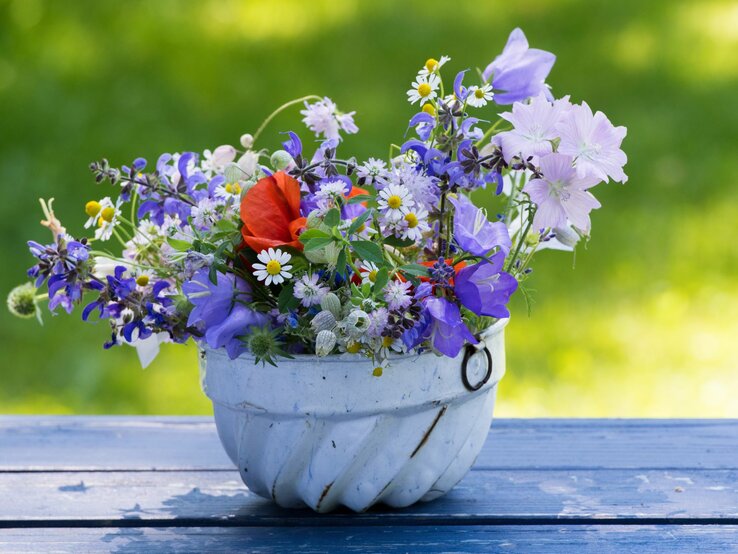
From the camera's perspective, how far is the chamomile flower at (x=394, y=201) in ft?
3.00

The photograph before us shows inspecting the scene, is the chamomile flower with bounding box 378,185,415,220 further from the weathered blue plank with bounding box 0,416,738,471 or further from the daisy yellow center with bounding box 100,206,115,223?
the weathered blue plank with bounding box 0,416,738,471

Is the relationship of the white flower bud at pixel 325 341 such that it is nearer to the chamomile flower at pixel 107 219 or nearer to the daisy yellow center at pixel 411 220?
the daisy yellow center at pixel 411 220

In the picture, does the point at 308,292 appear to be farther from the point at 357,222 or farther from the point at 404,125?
the point at 404,125

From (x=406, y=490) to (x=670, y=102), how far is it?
2.90 m

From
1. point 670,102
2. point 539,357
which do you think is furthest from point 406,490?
point 670,102

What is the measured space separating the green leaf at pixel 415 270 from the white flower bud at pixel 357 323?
53 millimetres

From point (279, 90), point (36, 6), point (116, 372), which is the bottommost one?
point (116, 372)

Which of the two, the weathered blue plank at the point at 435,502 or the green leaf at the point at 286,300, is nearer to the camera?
the green leaf at the point at 286,300

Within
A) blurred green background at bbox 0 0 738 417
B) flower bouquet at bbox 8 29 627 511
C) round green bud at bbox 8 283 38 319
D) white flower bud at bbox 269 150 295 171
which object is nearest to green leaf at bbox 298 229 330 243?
flower bouquet at bbox 8 29 627 511

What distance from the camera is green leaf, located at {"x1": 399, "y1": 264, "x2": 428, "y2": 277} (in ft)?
2.97

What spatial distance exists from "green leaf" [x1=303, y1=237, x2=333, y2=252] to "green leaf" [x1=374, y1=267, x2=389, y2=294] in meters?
0.05

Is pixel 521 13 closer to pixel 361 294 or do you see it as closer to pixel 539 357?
pixel 539 357

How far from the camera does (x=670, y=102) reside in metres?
3.67

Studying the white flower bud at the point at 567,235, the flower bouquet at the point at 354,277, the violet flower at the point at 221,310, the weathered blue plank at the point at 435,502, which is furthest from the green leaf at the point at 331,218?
the weathered blue plank at the point at 435,502
